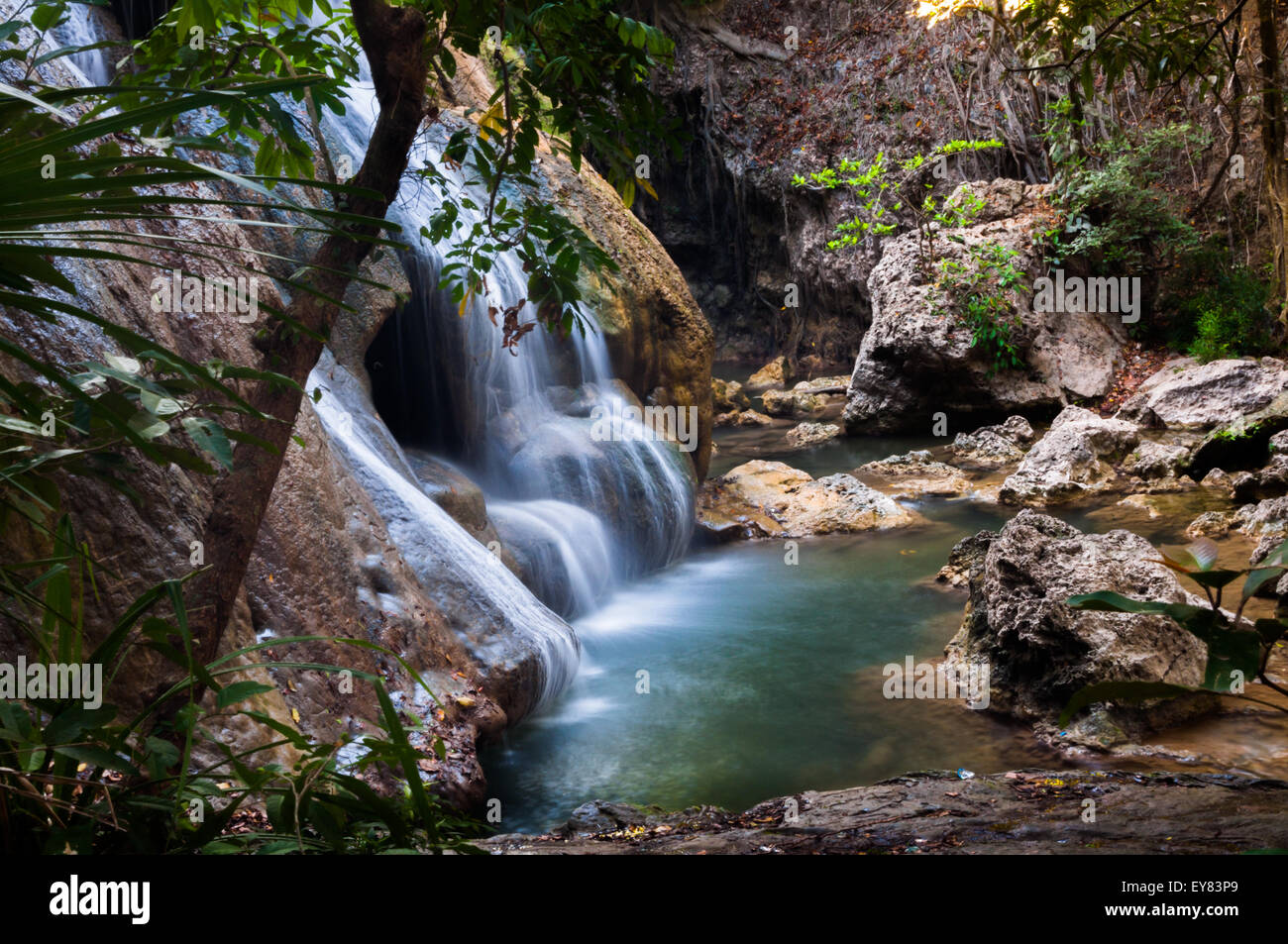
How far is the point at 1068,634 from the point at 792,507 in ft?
16.4

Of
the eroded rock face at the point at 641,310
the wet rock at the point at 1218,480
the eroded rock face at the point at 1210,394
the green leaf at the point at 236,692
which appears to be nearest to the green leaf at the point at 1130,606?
the green leaf at the point at 236,692

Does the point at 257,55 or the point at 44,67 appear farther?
the point at 44,67

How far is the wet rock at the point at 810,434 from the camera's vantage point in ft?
42.8

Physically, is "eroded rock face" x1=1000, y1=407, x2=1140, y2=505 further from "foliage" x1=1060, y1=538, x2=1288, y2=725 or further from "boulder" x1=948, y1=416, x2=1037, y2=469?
"foliage" x1=1060, y1=538, x2=1288, y2=725

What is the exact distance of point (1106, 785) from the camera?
265 cm

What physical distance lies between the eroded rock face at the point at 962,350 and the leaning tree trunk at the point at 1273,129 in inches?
237

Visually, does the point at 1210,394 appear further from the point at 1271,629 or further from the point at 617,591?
the point at 1271,629

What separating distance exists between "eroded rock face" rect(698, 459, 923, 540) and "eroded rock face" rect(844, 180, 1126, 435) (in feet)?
9.91

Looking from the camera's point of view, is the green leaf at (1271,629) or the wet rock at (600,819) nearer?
the green leaf at (1271,629)

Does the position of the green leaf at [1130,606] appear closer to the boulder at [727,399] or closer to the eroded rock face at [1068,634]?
the eroded rock face at [1068,634]

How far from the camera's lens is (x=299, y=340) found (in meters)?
2.56

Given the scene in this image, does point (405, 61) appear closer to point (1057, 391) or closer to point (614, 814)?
point (614, 814)
